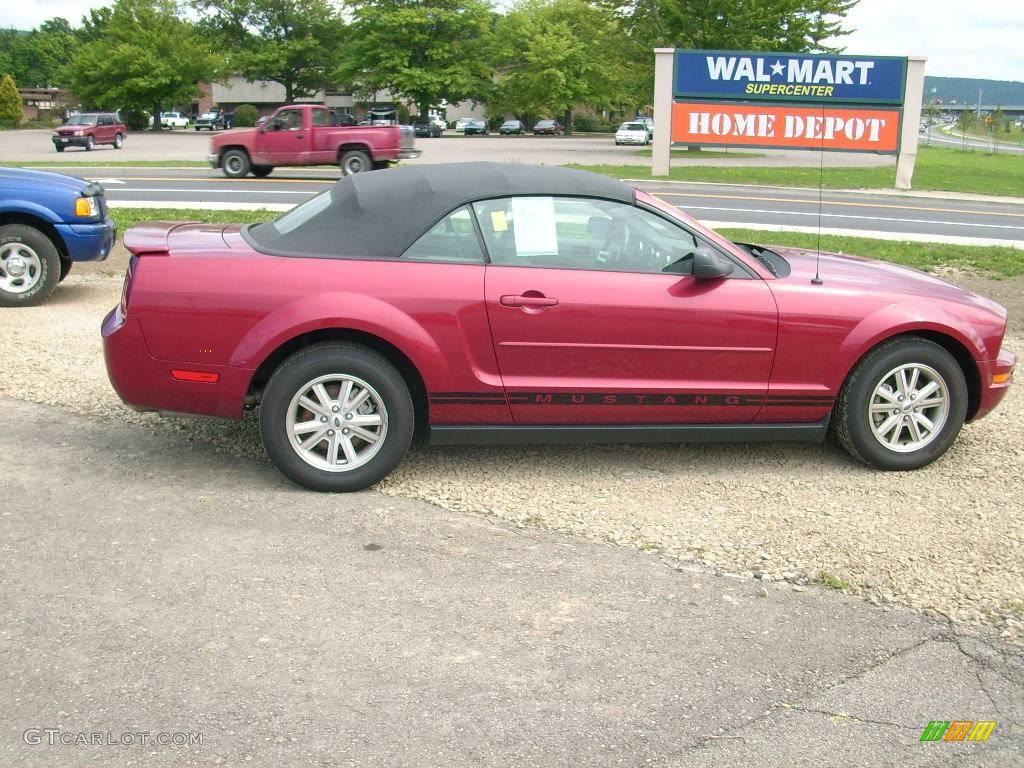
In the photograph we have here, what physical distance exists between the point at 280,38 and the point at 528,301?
270 ft

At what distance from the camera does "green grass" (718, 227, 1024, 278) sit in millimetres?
12203

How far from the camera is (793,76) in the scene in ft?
90.1

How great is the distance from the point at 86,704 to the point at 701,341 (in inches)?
124

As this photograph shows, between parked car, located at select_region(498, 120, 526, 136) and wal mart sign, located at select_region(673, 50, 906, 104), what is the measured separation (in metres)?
46.5

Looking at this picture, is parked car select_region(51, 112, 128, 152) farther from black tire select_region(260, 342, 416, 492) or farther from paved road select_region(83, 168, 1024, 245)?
black tire select_region(260, 342, 416, 492)

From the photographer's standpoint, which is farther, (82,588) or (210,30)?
(210,30)

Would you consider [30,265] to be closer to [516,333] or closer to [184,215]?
[516,333]

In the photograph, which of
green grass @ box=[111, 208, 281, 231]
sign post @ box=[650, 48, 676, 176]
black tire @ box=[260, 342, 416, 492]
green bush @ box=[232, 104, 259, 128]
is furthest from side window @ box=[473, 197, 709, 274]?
green bush @ box=[232, 104, 259, 128]

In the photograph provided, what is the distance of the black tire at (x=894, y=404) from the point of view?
5.24m

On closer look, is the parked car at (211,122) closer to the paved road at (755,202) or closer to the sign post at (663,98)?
the paved road at (755,202)

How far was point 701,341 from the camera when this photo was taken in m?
5.06

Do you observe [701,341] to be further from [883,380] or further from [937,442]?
[937,442]

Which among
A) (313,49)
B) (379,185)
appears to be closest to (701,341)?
(379,185)

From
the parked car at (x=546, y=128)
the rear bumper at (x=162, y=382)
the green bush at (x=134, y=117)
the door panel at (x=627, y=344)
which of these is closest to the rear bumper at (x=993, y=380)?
the door panel at (x=627, y=344)
